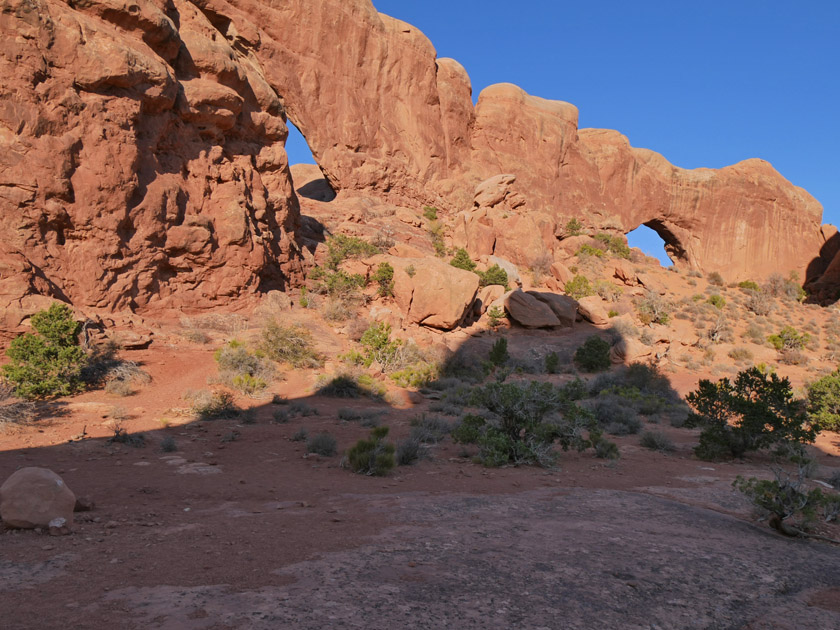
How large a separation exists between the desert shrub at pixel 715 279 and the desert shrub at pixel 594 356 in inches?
814

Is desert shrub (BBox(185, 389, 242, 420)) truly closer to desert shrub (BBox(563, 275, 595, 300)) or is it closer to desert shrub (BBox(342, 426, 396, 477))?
desert shrub (BBox(342, 426, 396, 477))

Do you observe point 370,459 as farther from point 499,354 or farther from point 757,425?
point 499,354

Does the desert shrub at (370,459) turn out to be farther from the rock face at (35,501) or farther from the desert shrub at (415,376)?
the desert shrub at (415,376)

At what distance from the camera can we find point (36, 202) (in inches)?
496

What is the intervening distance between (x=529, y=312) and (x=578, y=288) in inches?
210

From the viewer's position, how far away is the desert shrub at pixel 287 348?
47.6 ft

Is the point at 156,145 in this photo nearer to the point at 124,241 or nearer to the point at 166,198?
the point at 166,198

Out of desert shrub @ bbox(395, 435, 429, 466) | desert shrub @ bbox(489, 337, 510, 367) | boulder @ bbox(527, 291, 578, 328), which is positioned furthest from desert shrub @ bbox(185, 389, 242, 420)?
boulder @ bbox(527, 291, 578, 328)

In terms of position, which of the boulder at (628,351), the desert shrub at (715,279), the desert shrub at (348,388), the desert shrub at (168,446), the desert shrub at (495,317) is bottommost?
the desert shrub at (168,446)

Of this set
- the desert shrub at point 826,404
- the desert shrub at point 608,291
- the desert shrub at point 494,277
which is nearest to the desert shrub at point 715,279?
the desert shrub at point 608,291

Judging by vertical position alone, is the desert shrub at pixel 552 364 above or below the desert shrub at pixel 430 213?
below

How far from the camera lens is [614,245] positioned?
34.8 meters

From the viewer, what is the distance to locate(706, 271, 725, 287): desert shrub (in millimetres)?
35266

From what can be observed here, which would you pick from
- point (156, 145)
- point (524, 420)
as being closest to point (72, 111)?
point (156, 145)
